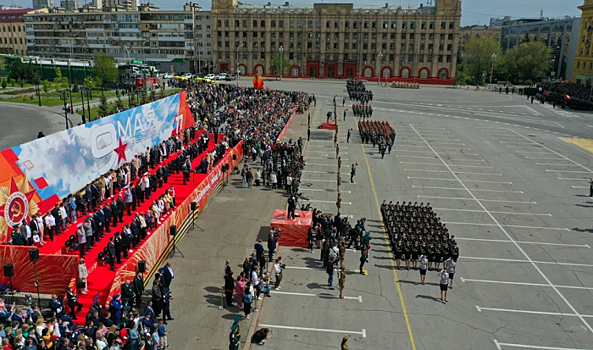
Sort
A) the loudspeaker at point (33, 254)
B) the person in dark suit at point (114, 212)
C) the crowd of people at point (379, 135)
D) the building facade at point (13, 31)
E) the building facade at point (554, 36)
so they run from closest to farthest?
the loudspeaker at point (33, 254) < the person in dark suit at point (114, 212) < the crowd of people at point (379, 135) < the building facade at point (554, 36) < the building facade at point (13, 31)

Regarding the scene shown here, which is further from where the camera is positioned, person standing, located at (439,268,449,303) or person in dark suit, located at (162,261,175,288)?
person standing, located at (439,268,449,303)

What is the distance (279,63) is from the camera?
112562 mm

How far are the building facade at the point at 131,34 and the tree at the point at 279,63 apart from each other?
17.8 metres

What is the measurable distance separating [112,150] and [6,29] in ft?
487

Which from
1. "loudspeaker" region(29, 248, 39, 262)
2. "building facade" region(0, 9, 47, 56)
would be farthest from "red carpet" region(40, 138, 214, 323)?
"building facade" region(0, 9, 47, 56)

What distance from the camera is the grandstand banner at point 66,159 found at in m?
19.1

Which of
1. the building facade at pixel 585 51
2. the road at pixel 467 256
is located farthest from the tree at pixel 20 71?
the building facade at pixel 585 51

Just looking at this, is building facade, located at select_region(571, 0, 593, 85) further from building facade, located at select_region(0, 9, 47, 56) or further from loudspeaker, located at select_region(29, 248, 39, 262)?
building facade, located at select_region(0, 9, 47, 56)

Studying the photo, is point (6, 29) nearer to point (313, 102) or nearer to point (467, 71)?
point (313, 102)

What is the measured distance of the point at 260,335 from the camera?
14742mm

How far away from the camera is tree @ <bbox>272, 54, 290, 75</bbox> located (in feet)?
367

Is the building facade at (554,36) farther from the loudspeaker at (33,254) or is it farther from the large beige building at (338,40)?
the loudspeaker at (33,254)

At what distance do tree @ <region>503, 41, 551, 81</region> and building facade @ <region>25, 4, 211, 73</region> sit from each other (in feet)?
247

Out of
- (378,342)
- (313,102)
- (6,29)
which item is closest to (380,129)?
(313,102)
